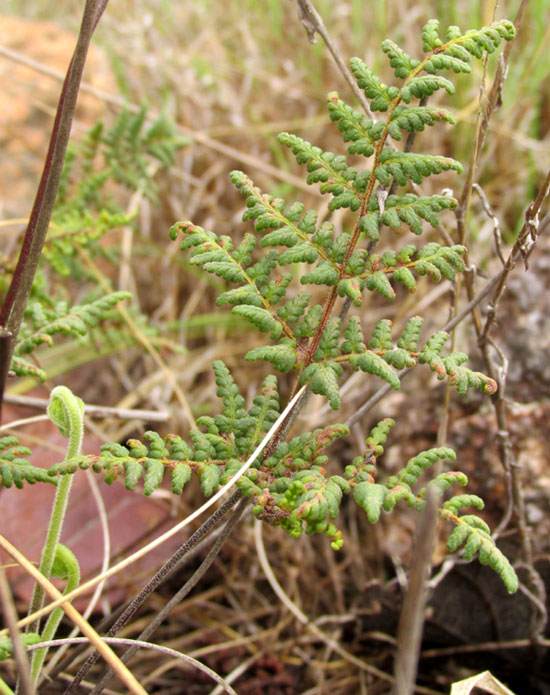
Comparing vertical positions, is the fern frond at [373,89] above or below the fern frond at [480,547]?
above

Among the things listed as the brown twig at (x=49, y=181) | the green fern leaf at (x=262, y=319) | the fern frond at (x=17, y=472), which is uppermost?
the brown twig at (x=49, y=181)

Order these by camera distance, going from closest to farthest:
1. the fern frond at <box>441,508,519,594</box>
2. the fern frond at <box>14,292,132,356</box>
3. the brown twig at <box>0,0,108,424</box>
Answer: the fern frond at <box>441,508,519,594</box> → the brown twig at <box>0,0,108,424</box> → the fern frond at <box>14,292,132,356</box>

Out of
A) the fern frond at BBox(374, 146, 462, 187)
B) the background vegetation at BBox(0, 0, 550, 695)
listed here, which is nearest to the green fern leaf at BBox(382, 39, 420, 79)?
the fern frond at BBox(374, 146, 462, 187)

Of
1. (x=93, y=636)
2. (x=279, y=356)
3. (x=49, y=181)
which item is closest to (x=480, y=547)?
(x=279, y=356)

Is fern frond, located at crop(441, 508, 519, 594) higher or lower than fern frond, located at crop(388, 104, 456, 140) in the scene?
lower

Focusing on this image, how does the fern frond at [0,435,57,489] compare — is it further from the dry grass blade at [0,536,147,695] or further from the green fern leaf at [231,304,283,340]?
the green fern leaf at [231,304,283,340]

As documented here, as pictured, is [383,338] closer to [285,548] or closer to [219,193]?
[285,548]

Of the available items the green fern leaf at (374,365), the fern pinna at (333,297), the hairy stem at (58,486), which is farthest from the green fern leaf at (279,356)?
the hairy stem at (58,486)

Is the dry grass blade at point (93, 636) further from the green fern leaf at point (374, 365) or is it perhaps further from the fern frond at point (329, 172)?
the fern frond at point (329, 172)

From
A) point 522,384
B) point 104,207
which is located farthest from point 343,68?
point 522,384
